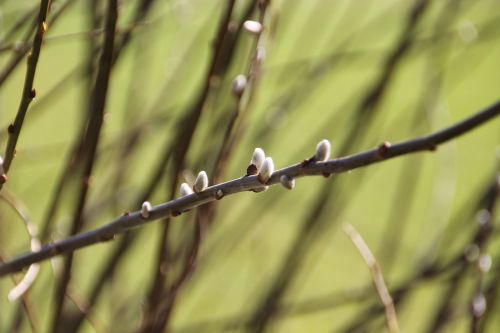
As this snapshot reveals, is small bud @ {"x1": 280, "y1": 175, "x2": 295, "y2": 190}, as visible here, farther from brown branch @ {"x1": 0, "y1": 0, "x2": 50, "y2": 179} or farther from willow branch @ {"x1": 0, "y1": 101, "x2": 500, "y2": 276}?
brown branch @ {"x1": 0, "y1": 0, "x2": 50, "y2": 179}

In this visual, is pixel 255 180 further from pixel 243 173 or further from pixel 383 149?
pixel 243 173

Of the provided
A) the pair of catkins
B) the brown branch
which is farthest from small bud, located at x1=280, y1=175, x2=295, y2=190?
the brown branch

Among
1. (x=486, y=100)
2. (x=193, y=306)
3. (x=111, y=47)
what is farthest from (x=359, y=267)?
(x=111, y=47)

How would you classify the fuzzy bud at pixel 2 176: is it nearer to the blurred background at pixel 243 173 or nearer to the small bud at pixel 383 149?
the blurred background at pixel 243 173

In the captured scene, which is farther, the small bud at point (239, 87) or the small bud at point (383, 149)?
the small bud at point (239, 87)

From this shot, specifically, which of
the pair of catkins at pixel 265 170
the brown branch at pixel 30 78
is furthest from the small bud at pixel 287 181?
the brown branch at pixel 30 78

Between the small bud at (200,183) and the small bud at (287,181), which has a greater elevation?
the small bud at (200,183)
